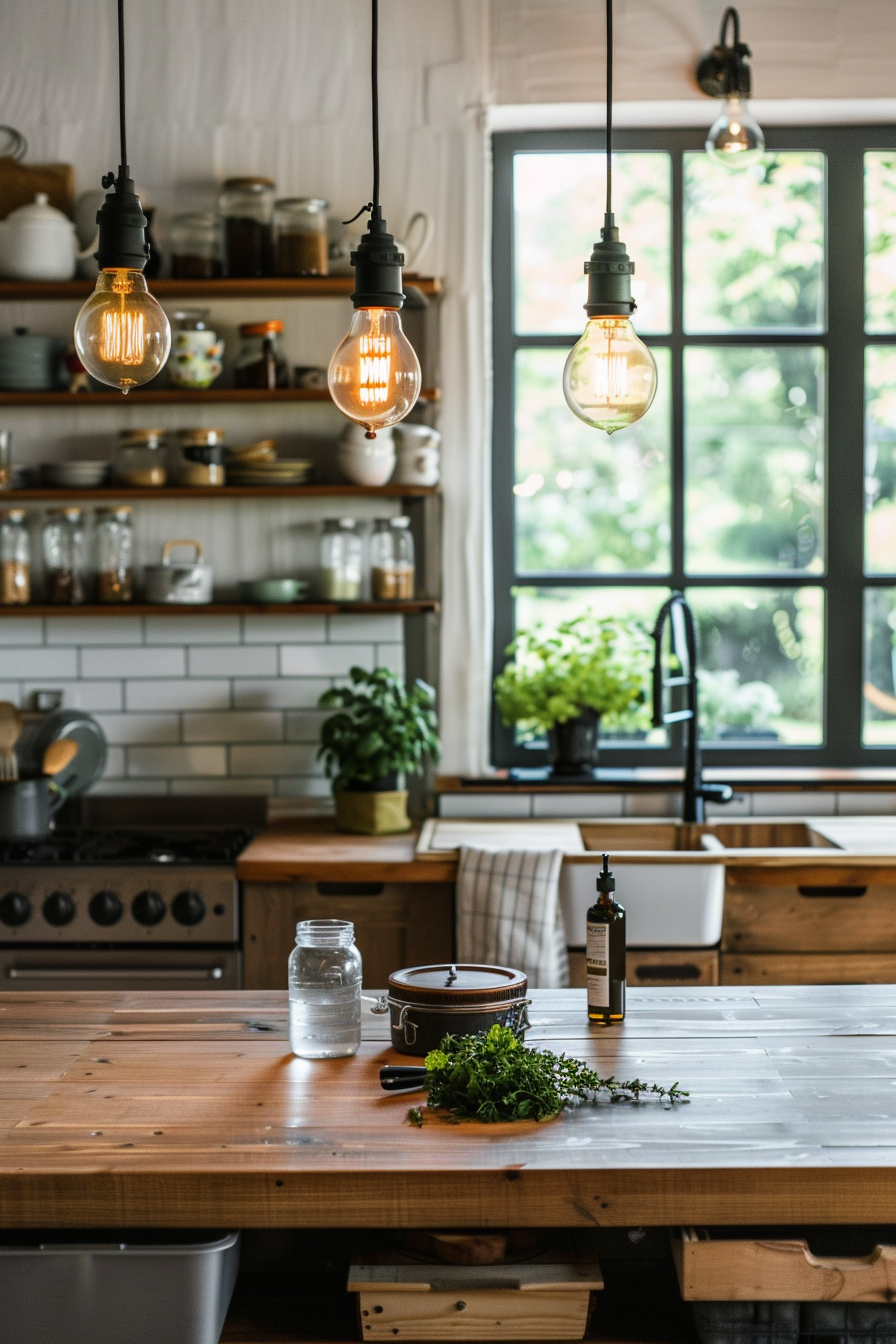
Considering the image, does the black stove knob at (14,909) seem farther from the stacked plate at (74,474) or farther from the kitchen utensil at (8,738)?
the stacked plate at (74,474)

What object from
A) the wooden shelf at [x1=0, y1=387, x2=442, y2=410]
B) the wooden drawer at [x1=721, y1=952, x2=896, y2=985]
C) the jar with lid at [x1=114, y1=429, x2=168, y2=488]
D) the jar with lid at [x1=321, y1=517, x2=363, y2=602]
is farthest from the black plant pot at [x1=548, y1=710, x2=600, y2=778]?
the jar with lid at [x1=114, y1=429, x2=168, y2=488]

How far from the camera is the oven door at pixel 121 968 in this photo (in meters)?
3.53

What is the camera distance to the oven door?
3531 millimetres

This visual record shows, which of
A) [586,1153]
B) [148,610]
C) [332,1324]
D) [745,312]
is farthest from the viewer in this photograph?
[745,312]

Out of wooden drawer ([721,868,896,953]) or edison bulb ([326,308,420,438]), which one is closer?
edison bulb ([326,308,420,438])

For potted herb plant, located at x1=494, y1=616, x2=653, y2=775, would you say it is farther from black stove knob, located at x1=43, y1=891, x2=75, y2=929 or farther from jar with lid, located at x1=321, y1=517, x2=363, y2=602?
black stove knob, located at x1=43, y1=891, x2=75, y2=929

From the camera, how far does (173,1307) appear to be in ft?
5.96

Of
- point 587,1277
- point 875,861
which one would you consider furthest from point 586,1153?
point 875,861

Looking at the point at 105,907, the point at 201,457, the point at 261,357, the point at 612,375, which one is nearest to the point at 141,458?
the point at 201,457

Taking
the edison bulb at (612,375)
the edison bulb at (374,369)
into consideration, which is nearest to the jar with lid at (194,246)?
the edison bulb at (374,369)

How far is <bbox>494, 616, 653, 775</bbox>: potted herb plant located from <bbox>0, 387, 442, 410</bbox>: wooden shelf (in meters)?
0.83

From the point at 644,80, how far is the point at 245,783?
93.8 inches

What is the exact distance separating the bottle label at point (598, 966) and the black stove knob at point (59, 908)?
1.68 meters

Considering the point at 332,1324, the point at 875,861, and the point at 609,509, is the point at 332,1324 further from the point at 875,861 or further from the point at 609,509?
the point at 609,509
